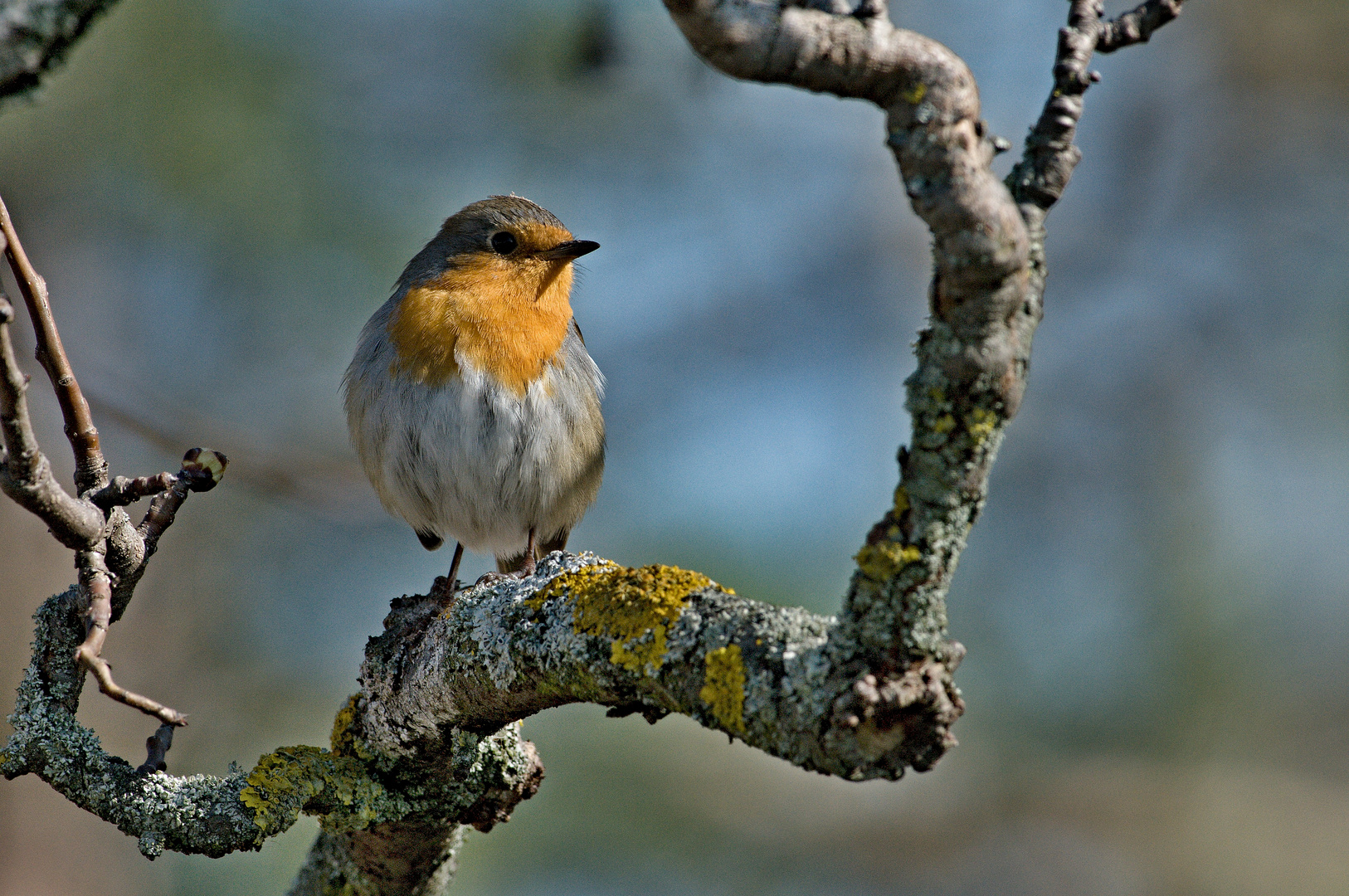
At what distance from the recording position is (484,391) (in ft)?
12.7

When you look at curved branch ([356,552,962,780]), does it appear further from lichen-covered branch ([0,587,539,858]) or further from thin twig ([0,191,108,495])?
thin twig ([0,191,108,495])

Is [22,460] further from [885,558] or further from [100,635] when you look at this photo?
[885,558]

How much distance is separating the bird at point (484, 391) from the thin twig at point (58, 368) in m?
1.55

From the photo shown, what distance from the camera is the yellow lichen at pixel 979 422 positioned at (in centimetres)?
141

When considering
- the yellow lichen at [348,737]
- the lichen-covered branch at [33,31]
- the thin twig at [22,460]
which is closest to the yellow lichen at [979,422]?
the lichen-covered branch at [33,31]

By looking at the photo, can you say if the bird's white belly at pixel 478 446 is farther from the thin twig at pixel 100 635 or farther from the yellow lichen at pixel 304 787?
the thin twig at pixel 100 635

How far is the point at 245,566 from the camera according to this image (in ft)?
18.4

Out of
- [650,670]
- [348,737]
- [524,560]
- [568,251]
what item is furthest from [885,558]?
[524,560]

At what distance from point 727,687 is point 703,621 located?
190 millimetres

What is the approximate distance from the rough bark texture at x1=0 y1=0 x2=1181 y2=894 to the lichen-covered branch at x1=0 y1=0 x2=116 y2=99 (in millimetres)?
381

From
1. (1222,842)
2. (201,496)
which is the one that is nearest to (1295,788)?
(1222,842)

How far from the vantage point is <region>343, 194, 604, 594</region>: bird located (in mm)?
3877

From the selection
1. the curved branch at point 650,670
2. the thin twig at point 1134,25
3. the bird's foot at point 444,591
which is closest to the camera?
the thin twig at point 1134,25

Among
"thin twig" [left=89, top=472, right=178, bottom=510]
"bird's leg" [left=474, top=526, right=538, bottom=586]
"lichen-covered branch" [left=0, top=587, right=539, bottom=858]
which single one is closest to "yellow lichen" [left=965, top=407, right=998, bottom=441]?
"thin twig" [left=89, top=472, right=178, bottom=510]
